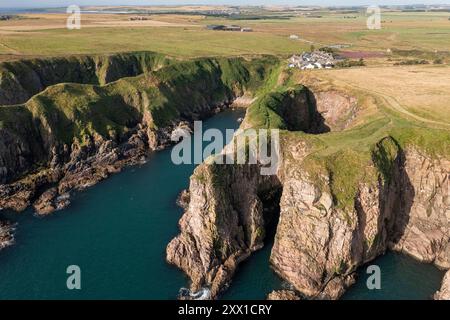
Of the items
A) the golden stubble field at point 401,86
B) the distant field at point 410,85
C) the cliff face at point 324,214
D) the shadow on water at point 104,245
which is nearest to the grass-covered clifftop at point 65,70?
the shadow on water at point 104,245

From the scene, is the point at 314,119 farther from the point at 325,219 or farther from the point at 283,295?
the point at 283,295

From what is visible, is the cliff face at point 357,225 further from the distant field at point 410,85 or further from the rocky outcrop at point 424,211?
the distant field at point 410,85

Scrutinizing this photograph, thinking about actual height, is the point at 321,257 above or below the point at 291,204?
below

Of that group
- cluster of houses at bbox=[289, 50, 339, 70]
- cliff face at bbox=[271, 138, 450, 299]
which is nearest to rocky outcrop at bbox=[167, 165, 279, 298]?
cliff face at bbox=[271, 138, 450, 299]
